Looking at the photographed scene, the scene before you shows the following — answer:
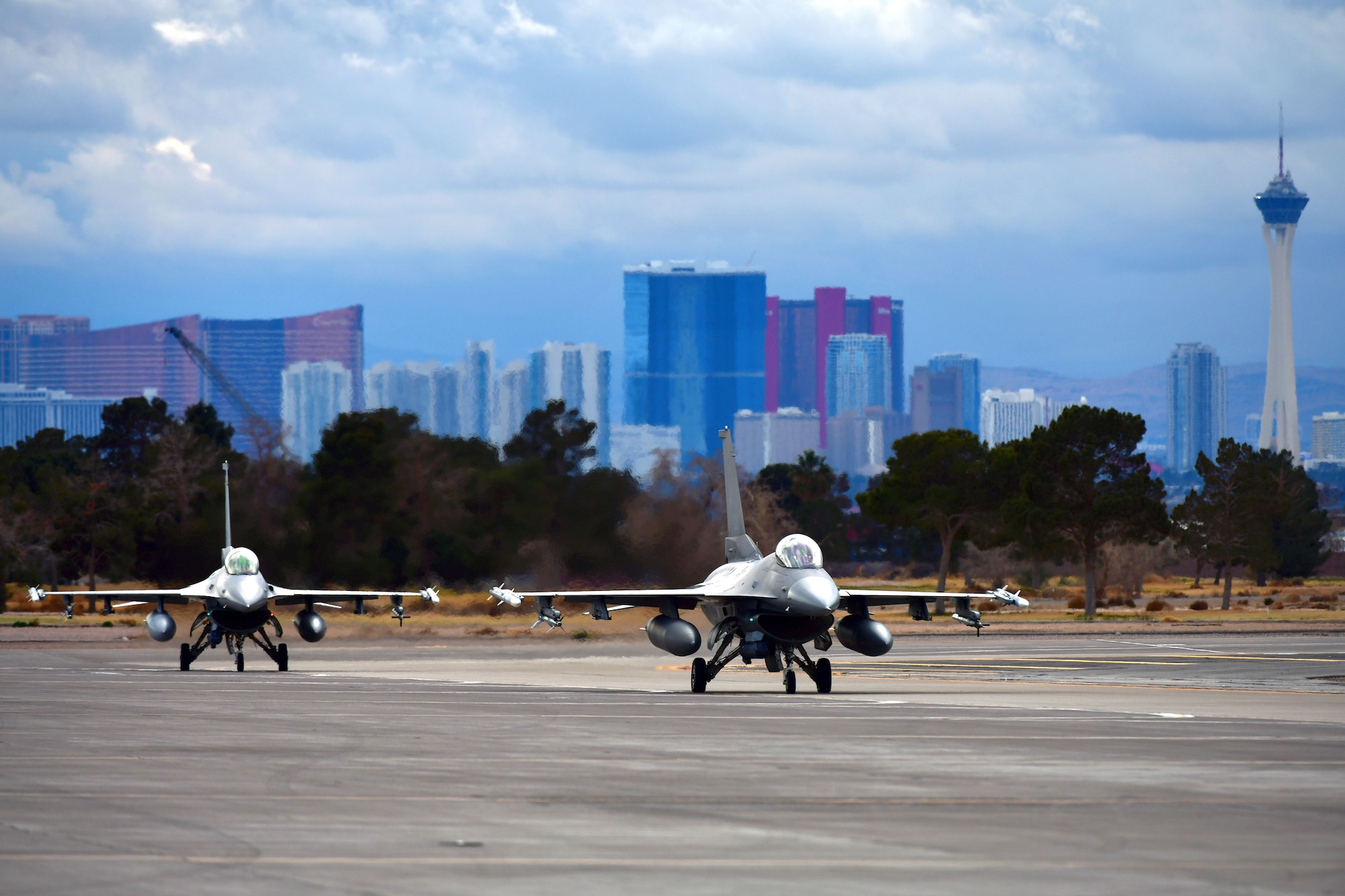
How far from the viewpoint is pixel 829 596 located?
1193 inches

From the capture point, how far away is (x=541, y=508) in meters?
73.0

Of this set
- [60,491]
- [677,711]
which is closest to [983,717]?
[677,711]

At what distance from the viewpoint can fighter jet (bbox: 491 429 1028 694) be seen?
101 ft

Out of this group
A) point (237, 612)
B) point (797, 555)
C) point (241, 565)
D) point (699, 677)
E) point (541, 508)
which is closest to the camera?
point (797, 555)

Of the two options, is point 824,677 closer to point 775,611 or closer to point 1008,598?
point 775,611

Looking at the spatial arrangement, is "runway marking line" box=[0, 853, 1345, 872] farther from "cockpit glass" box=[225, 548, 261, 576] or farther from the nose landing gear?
"cockpit glass" box=[225, 548, 261, 576]

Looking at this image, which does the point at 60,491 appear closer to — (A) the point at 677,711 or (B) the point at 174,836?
(A) the point at 677,711

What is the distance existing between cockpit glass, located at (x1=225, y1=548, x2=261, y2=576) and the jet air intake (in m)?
14.9

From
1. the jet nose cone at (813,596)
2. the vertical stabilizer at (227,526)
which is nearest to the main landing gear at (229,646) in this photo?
the vertical stabilizer at (227,526)

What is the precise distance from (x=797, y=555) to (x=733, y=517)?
6.11 m

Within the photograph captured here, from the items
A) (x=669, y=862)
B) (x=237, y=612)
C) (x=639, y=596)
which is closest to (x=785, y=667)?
(x=639, y=596)

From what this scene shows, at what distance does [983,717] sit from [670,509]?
43.0 metres

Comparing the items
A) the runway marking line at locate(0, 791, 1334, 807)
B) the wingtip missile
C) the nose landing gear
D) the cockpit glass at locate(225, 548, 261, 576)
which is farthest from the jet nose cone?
the cockpit glass at locate(225, 548, 261, 576)

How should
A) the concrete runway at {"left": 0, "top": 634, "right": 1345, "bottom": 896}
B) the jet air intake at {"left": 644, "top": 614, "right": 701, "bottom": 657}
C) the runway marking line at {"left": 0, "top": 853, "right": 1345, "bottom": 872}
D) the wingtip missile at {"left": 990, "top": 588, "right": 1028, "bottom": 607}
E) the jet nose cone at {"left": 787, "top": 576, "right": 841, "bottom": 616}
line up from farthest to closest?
the wingtip missile at {"left": 990, "top": 588, "right": 1028, "bottom": 607} → the jet air intake at {"left": 644, "top": 614, "right": 701, "bottom": 657} → the jet nose cone at {"left": 787, "top": 576, "right": 841, "bottom": 616} → the runway marking line at {"left": 0, "top": 853, "right": 1345, "bottom": 872} → the concrete runway at {"left": 0, "top": 634, "right": 1345, "bottom": 896}
